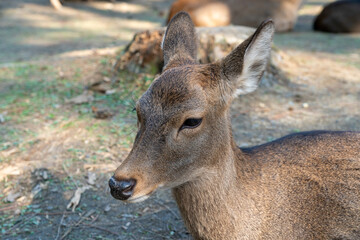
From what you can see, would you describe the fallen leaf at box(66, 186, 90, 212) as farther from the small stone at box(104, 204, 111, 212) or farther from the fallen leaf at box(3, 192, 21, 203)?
the fallen leaf at box(3, 192, 21, 203)

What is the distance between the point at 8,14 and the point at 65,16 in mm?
2199

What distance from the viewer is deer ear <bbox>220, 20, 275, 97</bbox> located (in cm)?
249

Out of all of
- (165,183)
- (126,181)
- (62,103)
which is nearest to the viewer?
(126,181)

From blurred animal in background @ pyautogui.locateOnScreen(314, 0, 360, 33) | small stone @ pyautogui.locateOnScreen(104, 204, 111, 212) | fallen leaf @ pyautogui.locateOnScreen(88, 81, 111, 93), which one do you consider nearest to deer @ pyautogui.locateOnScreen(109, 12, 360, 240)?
small stone @ pyautogui.locateOnScreen(104, 204, 111, 212)

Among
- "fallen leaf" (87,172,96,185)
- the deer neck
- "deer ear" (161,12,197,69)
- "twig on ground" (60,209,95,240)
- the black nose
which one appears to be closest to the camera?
the black nose

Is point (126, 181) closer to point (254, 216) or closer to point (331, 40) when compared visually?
point (254, 216)

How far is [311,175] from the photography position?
2939mm

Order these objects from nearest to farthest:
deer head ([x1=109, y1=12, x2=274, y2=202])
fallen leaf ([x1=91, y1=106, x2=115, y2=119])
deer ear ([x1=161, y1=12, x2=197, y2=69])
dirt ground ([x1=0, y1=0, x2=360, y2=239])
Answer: deer head ([x1=109, y1=12, x2=274, y2=202]) < deer ear ([x1=161, y1=12, x2=197, y2=69]) < dirt ground ([x1=0, y1=0, x2=360, y2=239]) < fallen leaf ([x1=91, y1=106, x2=115, y2=119])

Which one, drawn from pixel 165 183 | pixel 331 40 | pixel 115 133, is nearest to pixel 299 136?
pixel 165 183

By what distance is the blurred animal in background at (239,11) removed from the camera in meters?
11.5

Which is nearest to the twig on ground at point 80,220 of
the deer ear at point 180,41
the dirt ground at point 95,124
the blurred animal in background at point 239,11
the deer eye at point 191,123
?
the dirt ground at point 95,124

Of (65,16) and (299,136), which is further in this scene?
(65,16)

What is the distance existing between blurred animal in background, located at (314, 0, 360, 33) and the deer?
9.88 meters

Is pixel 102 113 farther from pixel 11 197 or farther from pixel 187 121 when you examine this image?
pixel 187 121
